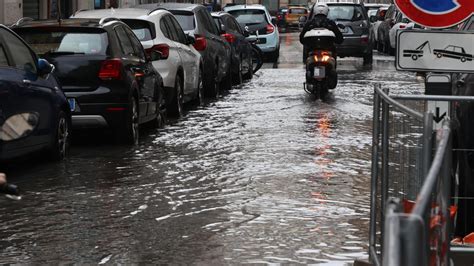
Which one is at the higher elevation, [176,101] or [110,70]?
[110,70]

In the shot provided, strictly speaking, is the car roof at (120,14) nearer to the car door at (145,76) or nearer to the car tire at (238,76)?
the car door at (145,76)

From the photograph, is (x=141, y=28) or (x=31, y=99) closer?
(x=31, y=99)

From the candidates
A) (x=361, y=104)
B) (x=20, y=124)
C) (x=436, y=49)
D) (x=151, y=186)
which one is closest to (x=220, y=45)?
(x=361, y=104)

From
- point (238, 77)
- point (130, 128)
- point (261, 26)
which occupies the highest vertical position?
point (130, 128)

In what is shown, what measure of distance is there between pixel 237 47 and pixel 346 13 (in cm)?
1092

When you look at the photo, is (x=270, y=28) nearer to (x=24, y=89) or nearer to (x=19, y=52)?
(x=19, y=52)

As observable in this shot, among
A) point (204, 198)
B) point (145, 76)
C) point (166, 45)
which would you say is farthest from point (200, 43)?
point (204, 198)

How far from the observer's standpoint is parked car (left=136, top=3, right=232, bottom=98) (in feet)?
70.8

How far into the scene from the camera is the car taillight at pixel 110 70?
554 inches

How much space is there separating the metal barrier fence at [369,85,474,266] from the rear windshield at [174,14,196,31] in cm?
1480

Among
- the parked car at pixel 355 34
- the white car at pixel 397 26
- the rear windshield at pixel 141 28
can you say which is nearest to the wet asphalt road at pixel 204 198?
the rear windshield at pixel 141 28

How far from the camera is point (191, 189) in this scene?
10797mm

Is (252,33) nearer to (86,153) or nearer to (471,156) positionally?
(86,153)

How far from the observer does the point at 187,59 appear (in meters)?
19.1
